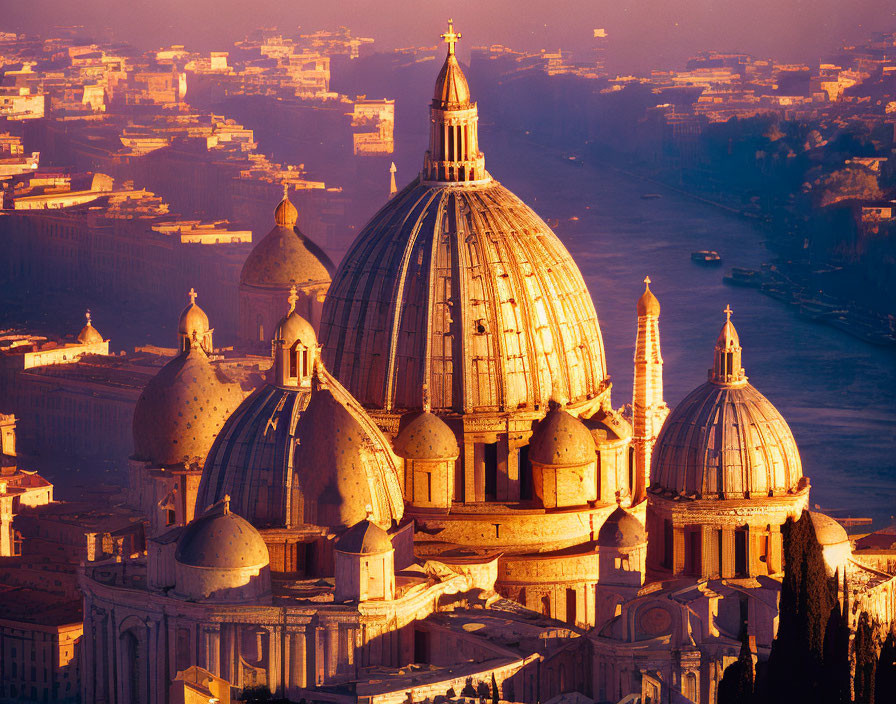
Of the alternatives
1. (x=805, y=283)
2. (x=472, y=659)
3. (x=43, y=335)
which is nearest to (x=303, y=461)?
(x=472, y=659)

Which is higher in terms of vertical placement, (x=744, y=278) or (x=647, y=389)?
(x=647, y=389)

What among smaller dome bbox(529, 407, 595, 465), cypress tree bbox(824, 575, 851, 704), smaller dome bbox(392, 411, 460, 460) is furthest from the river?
cypress tree bbox(824, 575, 851, 704)

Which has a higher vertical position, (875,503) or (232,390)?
(232,390)

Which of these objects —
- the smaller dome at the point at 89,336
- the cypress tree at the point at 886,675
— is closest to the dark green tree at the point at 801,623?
the cypress tree at the point at 886,675

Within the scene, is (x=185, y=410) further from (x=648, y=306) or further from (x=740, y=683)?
(x=740, y=683)

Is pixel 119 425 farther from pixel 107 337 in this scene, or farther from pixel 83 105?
pixel 83 105

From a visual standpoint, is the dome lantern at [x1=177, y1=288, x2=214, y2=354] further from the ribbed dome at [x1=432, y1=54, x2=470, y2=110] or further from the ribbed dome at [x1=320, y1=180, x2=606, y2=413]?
the ribbed dome at [x1=432, y1=54, x2=470, y2=110]

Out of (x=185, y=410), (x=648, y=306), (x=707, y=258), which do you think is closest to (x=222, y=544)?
(x=185, y=410)

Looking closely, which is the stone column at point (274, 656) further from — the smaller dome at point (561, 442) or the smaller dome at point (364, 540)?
the smaller dome at point (561, 442)
